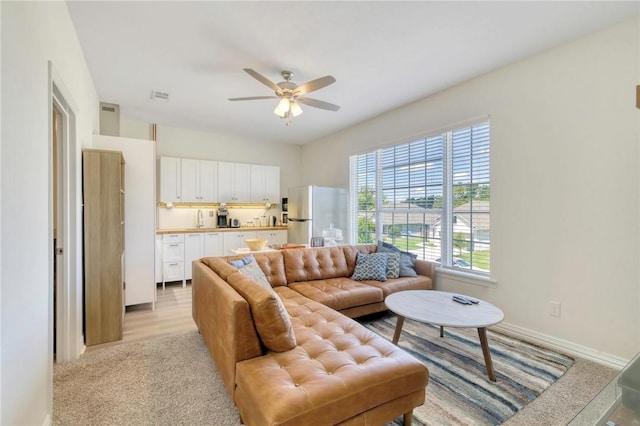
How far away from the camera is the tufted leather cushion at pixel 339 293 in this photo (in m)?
2.84

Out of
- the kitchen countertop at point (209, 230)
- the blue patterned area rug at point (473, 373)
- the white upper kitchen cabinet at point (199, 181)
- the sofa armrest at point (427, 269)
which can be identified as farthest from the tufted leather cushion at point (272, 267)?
the white upper kitchen cabinet at point (199, 181)

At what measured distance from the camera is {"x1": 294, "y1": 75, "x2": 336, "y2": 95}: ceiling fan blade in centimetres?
254

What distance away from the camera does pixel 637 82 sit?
222 centimetres

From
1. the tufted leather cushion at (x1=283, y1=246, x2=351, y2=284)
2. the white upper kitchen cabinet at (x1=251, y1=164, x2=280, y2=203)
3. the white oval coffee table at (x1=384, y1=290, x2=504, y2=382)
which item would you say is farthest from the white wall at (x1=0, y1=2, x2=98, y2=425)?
the white upper kitchen cabinet at (x1=251, y1=164, x2=280, y2=203)

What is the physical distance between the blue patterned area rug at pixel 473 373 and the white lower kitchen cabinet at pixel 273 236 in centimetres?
313

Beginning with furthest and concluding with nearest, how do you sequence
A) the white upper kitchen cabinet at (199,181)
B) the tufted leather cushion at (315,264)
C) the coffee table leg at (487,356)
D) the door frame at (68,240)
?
the white upper kitchen cabinet at (199,181), the tufted leather cushion at (315,264), the door frame at (68,240), the coffee table leg at (487,356)

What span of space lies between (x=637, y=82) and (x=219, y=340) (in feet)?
11.8

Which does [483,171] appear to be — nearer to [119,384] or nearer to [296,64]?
[296,64]

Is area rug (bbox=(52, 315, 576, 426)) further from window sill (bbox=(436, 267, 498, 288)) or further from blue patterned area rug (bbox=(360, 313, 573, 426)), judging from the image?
window sill (bbox=(436, 267, 498, 288))

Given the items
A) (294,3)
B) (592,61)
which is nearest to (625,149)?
(592,61)

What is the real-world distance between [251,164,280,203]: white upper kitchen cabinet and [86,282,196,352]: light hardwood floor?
7.81 feet

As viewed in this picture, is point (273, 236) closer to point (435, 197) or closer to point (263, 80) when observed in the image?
point (435, 197)

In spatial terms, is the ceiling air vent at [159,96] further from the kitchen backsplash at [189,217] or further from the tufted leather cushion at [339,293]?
the tufted leather cushion at [339,293]

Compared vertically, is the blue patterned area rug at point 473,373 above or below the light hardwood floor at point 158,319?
above
